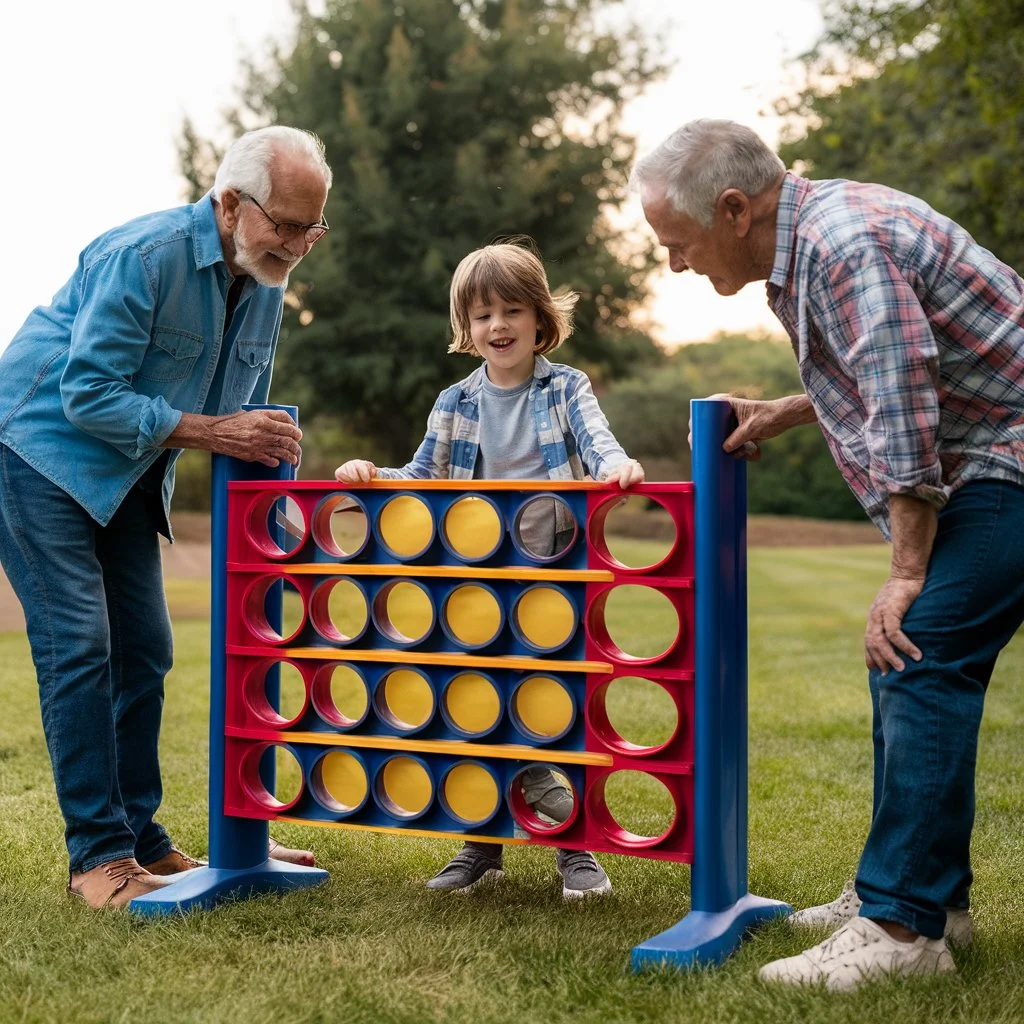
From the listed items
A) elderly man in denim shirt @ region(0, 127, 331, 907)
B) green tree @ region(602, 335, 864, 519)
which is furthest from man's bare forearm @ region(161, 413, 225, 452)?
green tree @ region(602, 335, 864, 519)

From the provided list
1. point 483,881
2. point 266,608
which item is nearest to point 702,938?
point 483,881

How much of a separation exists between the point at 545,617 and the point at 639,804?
1.59m

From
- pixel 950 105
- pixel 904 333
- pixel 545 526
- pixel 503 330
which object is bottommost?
pixel 545 526

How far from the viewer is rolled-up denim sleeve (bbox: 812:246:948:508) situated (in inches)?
86.4

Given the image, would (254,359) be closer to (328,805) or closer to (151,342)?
(151,342)

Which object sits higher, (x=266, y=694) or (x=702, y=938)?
(x=266, y=694)

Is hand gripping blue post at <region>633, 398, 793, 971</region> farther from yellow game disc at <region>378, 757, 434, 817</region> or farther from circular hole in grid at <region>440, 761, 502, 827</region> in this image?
yellow game disc at <region>378, 757, 434, 817</region>

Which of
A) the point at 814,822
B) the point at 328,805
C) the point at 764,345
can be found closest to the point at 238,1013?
the point at 328,805

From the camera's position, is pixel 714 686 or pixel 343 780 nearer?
pixel 714 686

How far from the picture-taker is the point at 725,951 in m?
2.57

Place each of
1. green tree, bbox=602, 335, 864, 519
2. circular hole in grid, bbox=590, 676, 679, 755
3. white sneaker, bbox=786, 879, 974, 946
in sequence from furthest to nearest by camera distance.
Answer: green tree, bbox=602, 335, 864, 519
circular hole in grid, bbox=590, 676, 679, 755
white sneaker, bbox=786, 879, 974, 946

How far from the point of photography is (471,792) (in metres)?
2.90

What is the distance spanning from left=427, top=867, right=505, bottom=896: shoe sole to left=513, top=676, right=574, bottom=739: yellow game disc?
0.54m

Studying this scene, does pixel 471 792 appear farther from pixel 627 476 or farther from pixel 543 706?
pixel 627 476
